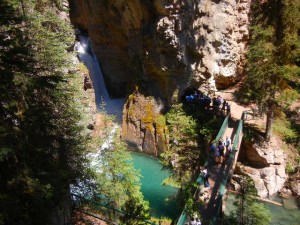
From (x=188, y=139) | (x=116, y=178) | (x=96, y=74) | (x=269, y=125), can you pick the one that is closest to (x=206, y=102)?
(x=188, y=139)

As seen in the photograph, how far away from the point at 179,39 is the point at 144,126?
24.3 ft

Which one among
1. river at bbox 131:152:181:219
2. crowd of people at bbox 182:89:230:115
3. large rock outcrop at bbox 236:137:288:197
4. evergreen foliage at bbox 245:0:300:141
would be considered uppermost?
evergreen foliage at bbox 245:0:300:141

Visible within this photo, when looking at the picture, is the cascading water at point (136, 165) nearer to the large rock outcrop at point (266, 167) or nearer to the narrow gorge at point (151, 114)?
the narrow gorge at point (151, 114)

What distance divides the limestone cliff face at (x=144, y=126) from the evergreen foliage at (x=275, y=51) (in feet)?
A: 27.7

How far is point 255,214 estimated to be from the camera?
9.77 m

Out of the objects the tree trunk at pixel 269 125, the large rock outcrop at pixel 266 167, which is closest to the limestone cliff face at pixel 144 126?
the large rock outcrop at pixel 266 167

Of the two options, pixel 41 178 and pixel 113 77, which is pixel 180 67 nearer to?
pixel 113 77

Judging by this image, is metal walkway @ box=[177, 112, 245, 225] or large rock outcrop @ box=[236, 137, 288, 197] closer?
metal walkway @ box=[177, 112, 245, 225]

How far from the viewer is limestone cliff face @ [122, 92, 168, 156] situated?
23266 mm

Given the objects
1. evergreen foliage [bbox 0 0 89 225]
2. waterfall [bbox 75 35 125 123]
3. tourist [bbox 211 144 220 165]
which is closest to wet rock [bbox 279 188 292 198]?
tourist [bbox 211 144 220 165]

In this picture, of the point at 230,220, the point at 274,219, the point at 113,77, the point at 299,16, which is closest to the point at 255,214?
the point at 230,220

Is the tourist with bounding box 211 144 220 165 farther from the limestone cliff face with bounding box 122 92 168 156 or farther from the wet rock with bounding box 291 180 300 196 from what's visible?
the limestone cliff face with bounding box 122 92 168 156

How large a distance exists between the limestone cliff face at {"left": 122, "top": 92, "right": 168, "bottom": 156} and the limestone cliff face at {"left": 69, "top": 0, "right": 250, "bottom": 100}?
45.2 inches

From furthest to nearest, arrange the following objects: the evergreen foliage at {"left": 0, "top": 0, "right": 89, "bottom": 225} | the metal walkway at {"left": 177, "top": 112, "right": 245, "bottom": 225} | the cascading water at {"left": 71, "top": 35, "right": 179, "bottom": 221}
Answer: the cascading water at {"left": 71, "top": 35, "right": 179, "bottom": 221}
the metal walkway at {"left": 177, "top": 112, "right": 245, "bottom": 225}
the evergreen foliage at {"left": 0, "top": 0, "right": 89, "bottom": 225}
